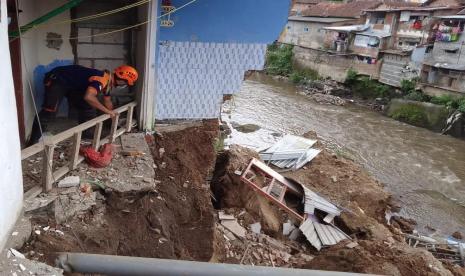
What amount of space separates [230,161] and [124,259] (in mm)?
5418

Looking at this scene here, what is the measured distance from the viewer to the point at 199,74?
307 inches

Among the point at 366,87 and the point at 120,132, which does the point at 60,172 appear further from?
the point at 366,87

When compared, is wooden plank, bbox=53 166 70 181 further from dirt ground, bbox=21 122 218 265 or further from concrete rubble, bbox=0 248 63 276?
concrete rubble, bbox=0 248 63 276

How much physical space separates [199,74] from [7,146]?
4.53m

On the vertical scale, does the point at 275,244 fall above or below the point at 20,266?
below

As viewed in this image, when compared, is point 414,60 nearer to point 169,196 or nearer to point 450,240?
point 450,240

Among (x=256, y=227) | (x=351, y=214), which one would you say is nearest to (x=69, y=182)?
(x=256, y=227)

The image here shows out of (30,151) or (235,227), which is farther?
(235,227)

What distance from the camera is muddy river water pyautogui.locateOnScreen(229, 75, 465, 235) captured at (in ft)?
41.6

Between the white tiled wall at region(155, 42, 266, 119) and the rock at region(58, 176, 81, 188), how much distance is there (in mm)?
2692

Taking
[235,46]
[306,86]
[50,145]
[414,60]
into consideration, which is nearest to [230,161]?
[235,46]

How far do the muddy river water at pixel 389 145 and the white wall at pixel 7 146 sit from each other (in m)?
10.3

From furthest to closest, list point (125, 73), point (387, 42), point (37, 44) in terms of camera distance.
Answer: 1. point (387, 42)
2. point (37, 44)
3. point (125, 73)

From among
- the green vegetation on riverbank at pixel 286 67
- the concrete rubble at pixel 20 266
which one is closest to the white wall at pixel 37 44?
the concrete rubble at pixel 20 266
